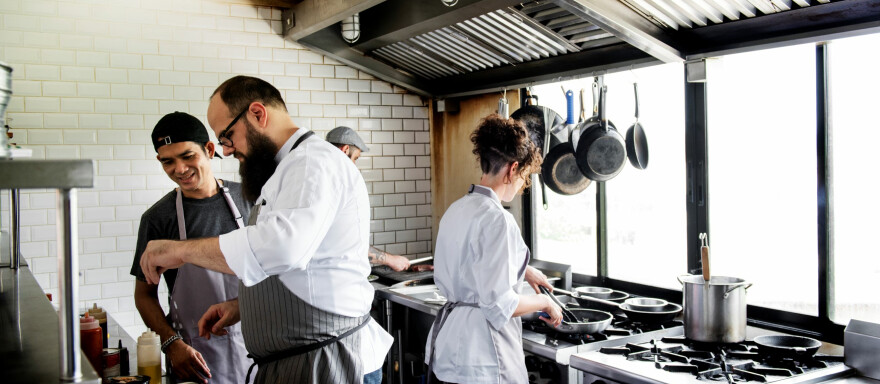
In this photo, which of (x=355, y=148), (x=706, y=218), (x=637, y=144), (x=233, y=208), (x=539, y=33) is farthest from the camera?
(x=355, y=148)

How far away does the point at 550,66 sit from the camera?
3.99 m

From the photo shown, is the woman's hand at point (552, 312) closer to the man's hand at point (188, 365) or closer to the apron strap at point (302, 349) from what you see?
the apron strap at point (302, 349)

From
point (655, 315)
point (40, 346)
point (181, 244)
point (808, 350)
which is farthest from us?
point (655, 315)

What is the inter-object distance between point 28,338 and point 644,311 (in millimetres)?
2737

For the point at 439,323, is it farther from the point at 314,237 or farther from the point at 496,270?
the point at 314,237

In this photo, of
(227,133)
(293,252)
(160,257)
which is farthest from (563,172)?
(160,257)

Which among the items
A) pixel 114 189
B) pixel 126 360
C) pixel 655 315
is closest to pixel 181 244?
pixel 126 360

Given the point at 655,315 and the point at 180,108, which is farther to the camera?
the point at 180,108

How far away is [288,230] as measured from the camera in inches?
70.6

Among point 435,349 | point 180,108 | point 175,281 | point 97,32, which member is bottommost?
point 435,349

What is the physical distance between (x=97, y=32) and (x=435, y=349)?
3082 mm

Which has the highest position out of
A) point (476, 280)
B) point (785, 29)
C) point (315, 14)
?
point (315, 14)

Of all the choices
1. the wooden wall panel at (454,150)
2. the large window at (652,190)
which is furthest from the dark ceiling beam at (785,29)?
the wooden wall panel at (454,150)

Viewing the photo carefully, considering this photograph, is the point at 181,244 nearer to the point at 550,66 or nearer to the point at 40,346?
the point at 40,346
